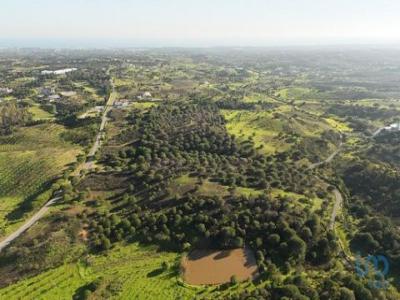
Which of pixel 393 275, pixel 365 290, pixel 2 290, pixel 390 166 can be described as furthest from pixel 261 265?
pixel 390 166

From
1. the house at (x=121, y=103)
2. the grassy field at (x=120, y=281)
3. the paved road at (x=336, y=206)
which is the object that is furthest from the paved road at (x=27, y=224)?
the house at (x=121, y=103)

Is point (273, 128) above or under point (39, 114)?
under

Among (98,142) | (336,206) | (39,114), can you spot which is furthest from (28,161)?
(336,206)

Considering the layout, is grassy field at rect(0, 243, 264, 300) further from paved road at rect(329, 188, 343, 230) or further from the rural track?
paved road at rect(329, 188, 343, 230)

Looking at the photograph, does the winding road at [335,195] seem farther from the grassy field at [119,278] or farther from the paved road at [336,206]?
the grassy field at [119,278]

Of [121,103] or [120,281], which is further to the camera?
[121,103]

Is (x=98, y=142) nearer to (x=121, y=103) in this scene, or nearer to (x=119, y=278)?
(x=121, y=103)

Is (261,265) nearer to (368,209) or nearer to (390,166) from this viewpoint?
(368,209)
